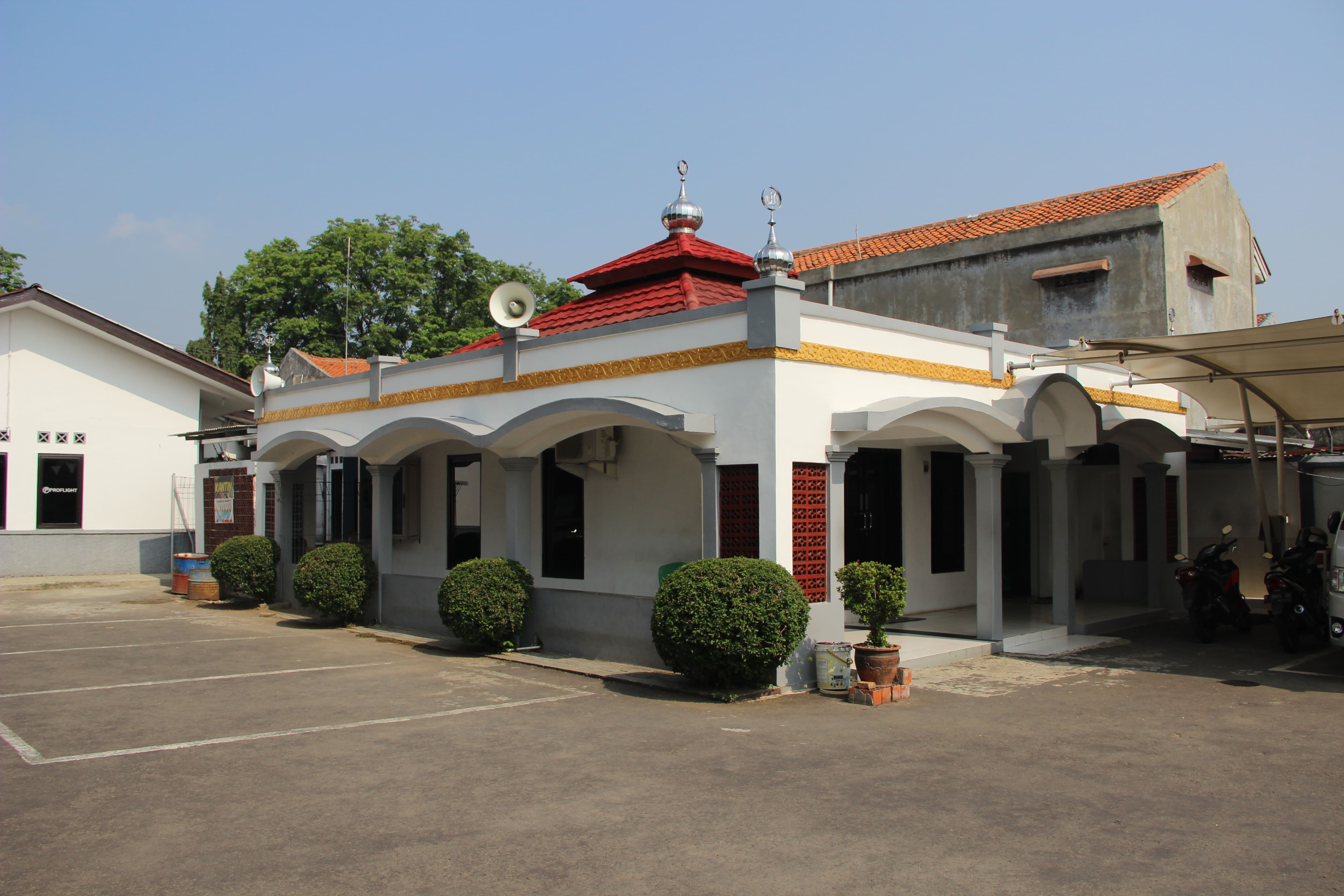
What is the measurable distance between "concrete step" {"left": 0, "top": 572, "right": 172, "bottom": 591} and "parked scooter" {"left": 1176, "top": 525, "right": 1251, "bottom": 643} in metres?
17.0

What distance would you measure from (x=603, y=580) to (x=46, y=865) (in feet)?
25.7

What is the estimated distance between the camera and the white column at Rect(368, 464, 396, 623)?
13805 mm

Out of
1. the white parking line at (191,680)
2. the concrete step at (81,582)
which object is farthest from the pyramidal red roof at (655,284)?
the concrete step at (81,582)

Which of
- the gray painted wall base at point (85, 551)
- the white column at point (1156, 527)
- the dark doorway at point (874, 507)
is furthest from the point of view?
the gray painted wall base at point (85, 551)

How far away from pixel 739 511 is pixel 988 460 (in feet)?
10.6

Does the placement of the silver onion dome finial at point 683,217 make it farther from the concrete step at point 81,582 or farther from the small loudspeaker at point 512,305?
the concrete step at point 81,582

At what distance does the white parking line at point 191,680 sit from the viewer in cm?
912

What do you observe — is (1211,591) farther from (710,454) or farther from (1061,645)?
(710,454)

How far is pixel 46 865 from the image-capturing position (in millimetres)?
4816

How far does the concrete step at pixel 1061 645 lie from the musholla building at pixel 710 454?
0.26 meters

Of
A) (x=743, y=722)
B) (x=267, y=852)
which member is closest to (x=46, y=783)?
(x=267, y=852)

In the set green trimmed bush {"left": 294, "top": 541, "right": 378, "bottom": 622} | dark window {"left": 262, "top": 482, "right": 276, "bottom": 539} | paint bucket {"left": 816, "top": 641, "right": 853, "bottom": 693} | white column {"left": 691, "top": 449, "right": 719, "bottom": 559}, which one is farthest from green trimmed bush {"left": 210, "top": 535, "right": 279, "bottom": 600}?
paint bucket {"left": 816, "top": 641, "right": 853, "bottom": 693}

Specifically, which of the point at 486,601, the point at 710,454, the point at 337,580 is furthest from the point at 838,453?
the point at 337,580

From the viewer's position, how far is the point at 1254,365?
1175 centimetres
